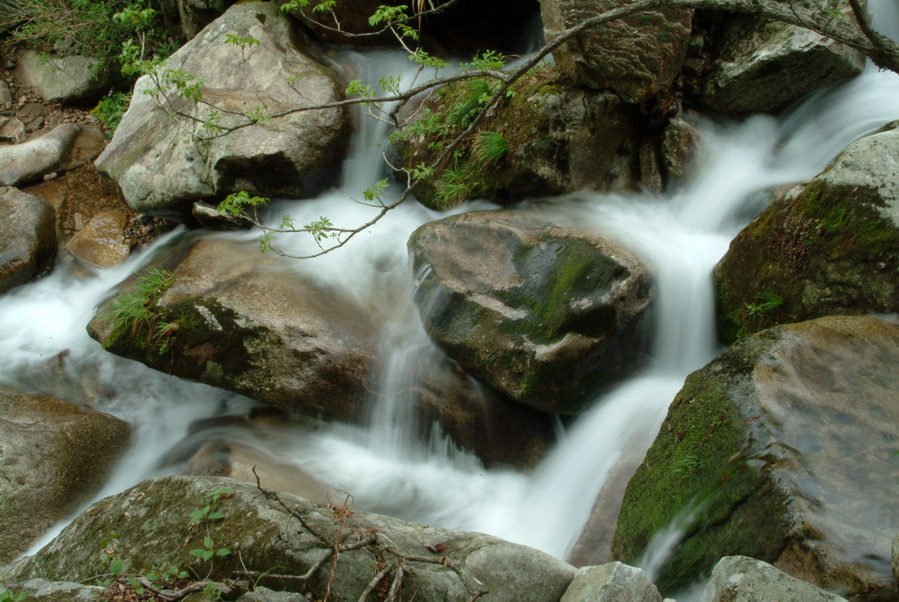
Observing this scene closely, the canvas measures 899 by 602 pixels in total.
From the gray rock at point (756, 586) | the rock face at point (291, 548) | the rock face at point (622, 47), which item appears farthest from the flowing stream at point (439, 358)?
the gray rock at point (756, 586)

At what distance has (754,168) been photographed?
547 cm

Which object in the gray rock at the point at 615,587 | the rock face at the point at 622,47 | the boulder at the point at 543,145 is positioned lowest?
the gray rock at the point at 615,587

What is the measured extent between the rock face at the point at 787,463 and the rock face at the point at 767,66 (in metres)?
2.76

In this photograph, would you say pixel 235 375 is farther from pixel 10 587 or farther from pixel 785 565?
pixel 785 565

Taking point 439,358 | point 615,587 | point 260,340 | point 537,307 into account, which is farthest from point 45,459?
point 615,587

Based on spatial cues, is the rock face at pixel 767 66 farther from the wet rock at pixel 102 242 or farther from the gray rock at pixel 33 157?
the gray rock at pixel 33 157

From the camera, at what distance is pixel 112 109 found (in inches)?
341

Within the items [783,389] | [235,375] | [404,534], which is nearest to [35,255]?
[235,375]

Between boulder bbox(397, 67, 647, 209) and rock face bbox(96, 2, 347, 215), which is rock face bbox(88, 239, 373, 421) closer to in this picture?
rock face bbox(96, 2, 347, 215)

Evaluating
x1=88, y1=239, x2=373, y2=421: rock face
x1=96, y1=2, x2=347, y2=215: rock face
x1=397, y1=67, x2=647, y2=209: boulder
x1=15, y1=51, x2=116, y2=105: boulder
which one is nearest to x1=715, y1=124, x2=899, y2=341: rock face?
x1=397, y1=67, x2=647, y2=209: boulder

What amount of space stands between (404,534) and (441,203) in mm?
3400

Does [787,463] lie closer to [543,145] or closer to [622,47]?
[543,145]

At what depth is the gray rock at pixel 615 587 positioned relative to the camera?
2441mm

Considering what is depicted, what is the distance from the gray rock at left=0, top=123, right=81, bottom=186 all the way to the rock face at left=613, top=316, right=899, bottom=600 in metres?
7.34
